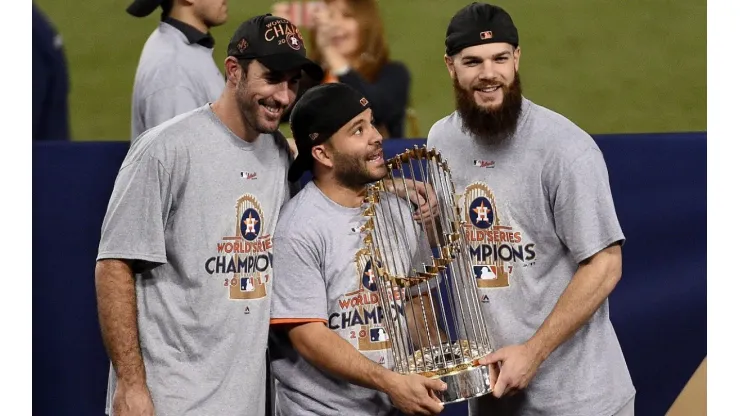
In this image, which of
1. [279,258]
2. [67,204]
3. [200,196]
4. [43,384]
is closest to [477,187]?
[279,258]

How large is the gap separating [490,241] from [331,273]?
44 cm

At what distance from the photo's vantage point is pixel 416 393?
233 centimetres

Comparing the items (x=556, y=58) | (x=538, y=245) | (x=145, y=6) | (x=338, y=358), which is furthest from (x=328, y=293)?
(x=556, y=58)

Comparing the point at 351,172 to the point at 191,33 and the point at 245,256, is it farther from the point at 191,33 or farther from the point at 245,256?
the point at 191,33

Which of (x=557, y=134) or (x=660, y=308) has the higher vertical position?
(x=557, y=134)

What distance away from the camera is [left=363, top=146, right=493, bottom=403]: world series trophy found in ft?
7.98

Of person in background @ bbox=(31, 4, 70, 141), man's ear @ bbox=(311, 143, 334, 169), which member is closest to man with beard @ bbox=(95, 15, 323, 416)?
man's ear @ bbox=(311, 143, 334, 169)

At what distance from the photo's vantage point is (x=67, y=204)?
311cm

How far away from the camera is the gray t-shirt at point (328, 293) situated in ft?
8.05

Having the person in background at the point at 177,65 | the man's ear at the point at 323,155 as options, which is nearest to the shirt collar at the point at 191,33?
the person in background at the point at 177,65

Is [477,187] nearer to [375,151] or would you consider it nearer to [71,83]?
[375,151]

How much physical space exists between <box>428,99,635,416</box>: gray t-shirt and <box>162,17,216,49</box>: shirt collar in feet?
3.32

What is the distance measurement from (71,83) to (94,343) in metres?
1.28

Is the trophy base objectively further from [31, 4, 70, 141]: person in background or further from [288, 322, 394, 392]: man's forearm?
[31, 4, 70, 141]: person in background
